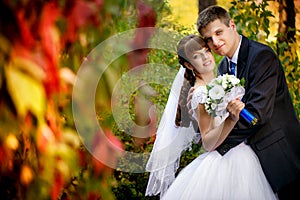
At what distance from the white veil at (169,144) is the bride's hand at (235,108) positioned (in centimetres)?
81

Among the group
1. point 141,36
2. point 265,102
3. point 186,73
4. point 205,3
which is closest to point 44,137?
point 141,36

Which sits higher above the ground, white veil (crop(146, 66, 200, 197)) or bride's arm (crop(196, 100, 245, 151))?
white veil (crop(146, 66, 200, 197))

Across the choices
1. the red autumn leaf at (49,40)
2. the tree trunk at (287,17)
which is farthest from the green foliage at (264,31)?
the red autumn leaf at (49,40)

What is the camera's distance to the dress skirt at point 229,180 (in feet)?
12.3

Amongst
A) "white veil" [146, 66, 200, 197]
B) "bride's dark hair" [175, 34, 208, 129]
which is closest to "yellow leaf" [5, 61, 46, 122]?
"bride's dark hair" [175, 34, 208, 129]

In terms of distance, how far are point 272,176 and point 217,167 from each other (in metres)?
0.33

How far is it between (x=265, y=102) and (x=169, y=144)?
113 centimetres

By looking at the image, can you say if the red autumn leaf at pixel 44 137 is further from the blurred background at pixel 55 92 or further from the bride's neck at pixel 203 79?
the bride's neck at pixel 203 79

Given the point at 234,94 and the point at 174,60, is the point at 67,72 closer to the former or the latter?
the point at 234,94

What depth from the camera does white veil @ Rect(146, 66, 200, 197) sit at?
447cm

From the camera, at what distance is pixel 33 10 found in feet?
5.48

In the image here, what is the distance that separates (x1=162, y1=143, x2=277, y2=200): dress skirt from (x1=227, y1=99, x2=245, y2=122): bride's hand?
273mm

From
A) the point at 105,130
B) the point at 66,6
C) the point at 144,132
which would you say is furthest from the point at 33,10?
the point at 144,132

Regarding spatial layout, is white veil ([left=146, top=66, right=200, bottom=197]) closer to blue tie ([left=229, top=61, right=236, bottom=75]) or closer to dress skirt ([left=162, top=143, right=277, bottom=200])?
blue tie ([left=229, top=61, right=236, bottom=75])
